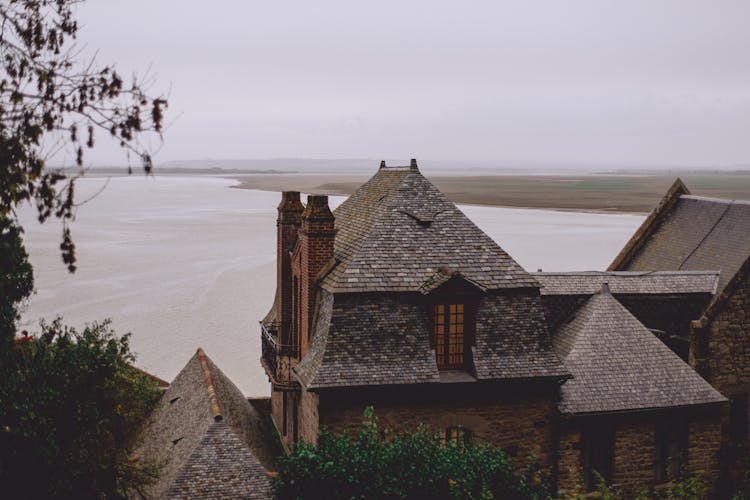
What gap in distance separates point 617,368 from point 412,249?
652 cm

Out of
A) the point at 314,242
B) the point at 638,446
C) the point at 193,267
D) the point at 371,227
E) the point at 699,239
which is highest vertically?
the point at 371,227

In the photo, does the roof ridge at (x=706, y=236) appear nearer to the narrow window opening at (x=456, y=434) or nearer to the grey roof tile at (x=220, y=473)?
the narrow window opening at (x=456, y=434)

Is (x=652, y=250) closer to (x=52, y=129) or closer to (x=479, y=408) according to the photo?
(x=479, y=408)

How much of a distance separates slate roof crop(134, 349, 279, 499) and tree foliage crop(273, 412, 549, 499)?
3.13m

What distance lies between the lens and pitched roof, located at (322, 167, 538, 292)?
19.5 m

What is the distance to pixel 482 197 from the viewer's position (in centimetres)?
16838

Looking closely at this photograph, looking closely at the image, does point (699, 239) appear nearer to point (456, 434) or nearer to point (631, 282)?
point (631, 282)

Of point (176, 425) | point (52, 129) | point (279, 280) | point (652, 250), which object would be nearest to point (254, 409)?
point (176, 425)

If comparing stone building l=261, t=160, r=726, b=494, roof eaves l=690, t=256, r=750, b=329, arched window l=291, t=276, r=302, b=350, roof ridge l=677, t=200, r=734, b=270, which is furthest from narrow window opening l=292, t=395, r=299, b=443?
roof ridge l=677, t=200, r=734, b=270

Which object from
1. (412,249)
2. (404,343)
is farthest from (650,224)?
(404,343)

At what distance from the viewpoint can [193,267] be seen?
251ft

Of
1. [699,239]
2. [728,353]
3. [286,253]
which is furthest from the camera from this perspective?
[699,239]

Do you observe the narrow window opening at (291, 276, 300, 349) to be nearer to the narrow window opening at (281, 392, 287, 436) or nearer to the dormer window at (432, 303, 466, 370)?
the narrow window opening at (281, 392, 287, 436)

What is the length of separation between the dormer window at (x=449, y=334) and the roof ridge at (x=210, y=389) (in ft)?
21.2
